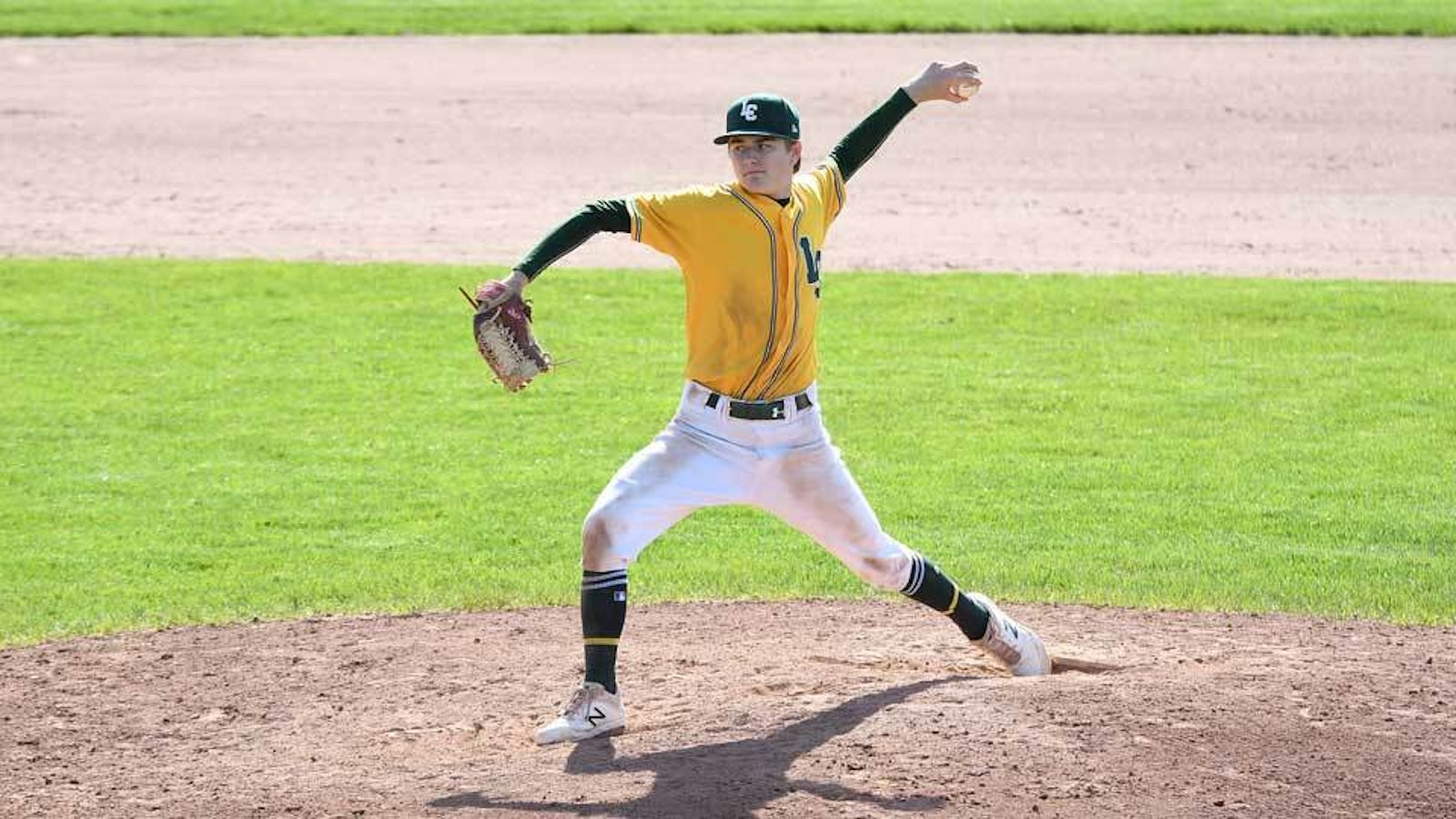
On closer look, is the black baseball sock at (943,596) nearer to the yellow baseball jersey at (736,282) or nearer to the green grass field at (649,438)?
the yellow baseball jersey at (736,282)

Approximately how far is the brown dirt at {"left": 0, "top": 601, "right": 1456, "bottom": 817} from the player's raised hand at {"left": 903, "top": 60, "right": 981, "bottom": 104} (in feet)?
6.50

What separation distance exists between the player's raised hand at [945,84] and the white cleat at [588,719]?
2.30 metres

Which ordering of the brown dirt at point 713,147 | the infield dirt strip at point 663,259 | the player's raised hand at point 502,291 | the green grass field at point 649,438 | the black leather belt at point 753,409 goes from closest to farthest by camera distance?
the infield dirt strip at point 663,259, the player's raised hand at point 502,291, the black leather belt at point 753,409, the green grass field at point 649,438, the brown dirt at point 713,147

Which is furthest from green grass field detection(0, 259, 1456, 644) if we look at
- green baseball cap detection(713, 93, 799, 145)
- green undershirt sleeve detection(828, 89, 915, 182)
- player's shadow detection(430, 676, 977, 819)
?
green baseball cap detection(713, 93, 799, 145)

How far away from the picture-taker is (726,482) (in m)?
6.50

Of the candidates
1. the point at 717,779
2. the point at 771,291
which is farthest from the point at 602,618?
the point at 771,291

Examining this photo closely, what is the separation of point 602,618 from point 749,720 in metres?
0.55

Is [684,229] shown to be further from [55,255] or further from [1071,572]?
[55,255]

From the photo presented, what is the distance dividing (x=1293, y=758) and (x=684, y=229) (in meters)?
2.41

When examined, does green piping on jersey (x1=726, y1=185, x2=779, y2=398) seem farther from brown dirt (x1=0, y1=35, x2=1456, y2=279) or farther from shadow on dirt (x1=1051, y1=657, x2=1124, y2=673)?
brown dirt (x1=0, y1=35, x2=1456, y2=279)

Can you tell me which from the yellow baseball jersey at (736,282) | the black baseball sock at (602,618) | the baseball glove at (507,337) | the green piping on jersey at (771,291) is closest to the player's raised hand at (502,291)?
the baseball glove at (507,337)

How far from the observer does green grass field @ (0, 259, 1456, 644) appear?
345 inches

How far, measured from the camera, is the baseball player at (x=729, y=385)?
6.41 metres

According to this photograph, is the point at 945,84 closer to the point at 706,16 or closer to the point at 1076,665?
the point at 1076,665
